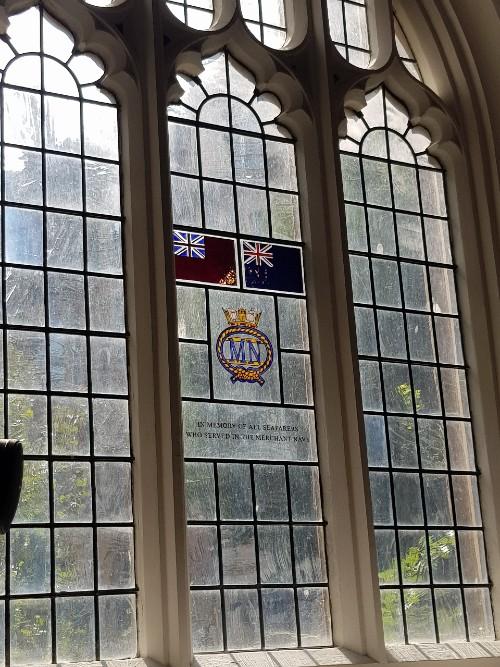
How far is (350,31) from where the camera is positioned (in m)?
8.62

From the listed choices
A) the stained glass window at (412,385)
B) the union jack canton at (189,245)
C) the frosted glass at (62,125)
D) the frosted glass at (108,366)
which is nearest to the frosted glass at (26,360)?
the frosted glass at (108,366)

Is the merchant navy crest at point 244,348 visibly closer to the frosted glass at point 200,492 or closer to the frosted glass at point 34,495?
the frosted glass at point 200,492

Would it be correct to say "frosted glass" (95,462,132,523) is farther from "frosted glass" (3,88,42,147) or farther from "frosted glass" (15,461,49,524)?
"frosted glass" (3,88,42,147)

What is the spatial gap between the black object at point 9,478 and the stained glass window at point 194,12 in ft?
15.3

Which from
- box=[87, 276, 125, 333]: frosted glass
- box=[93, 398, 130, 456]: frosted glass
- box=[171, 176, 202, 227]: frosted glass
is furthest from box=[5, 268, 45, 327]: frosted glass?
box=[171, 176, 202, 227]: frosted glass

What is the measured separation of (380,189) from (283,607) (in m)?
3.14

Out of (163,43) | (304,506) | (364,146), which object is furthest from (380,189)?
(304,506)

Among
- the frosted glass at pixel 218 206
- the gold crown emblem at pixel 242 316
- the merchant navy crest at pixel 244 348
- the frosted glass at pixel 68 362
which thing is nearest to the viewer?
the frosted glass at pixel 68 362

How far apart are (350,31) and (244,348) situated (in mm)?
2825

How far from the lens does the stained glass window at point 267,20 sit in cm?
823

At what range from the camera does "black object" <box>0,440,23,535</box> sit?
3930mm

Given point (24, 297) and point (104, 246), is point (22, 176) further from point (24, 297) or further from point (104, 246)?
point (24, 297)

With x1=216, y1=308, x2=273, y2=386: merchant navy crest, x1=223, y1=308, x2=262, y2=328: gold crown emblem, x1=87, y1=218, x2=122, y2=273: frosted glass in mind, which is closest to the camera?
x1=87, y1=218, x2=122, y2=273: frosted glass

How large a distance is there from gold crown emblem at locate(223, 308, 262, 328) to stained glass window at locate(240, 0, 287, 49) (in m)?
2.08
